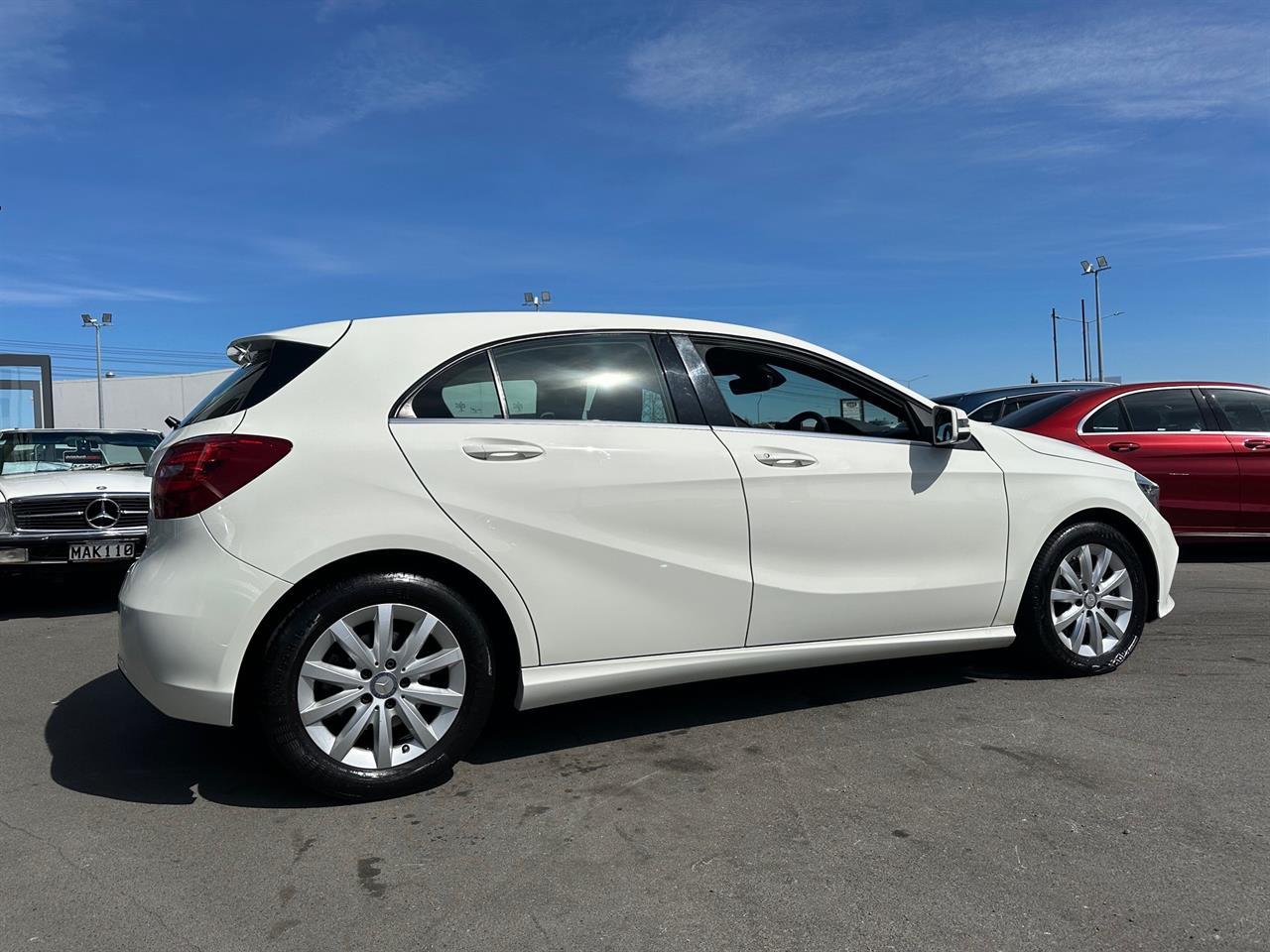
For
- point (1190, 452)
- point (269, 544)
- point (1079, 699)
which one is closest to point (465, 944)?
point (269, 544)

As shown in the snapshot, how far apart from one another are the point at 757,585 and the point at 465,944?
5.70ft

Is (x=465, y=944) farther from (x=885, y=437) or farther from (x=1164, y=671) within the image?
(x=1164, y=671)

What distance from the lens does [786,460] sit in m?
3.62

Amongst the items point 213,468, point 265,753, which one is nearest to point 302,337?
point 213,468

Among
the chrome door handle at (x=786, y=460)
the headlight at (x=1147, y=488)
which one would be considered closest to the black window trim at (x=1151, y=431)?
the headlight at (x=1147, y=488)

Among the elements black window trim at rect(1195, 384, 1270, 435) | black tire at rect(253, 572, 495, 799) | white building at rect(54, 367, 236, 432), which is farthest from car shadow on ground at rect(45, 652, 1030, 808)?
white building at rect(54, 367, 236, 432)

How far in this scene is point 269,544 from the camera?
2914 millimetres

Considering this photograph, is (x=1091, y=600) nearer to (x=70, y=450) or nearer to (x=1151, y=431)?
(x=1151, y=431)

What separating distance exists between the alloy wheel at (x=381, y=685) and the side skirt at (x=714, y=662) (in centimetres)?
30

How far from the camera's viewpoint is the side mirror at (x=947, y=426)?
12.9 ft

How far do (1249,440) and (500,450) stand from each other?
694 cm

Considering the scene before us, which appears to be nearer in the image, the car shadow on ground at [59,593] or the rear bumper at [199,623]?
the rear bumper at [199,623]

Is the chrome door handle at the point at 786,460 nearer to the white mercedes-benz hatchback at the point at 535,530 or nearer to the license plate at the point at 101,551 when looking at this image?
the white mercedes-benz hatchback at the point at 535,530

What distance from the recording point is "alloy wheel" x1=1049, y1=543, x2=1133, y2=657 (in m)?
4.24
